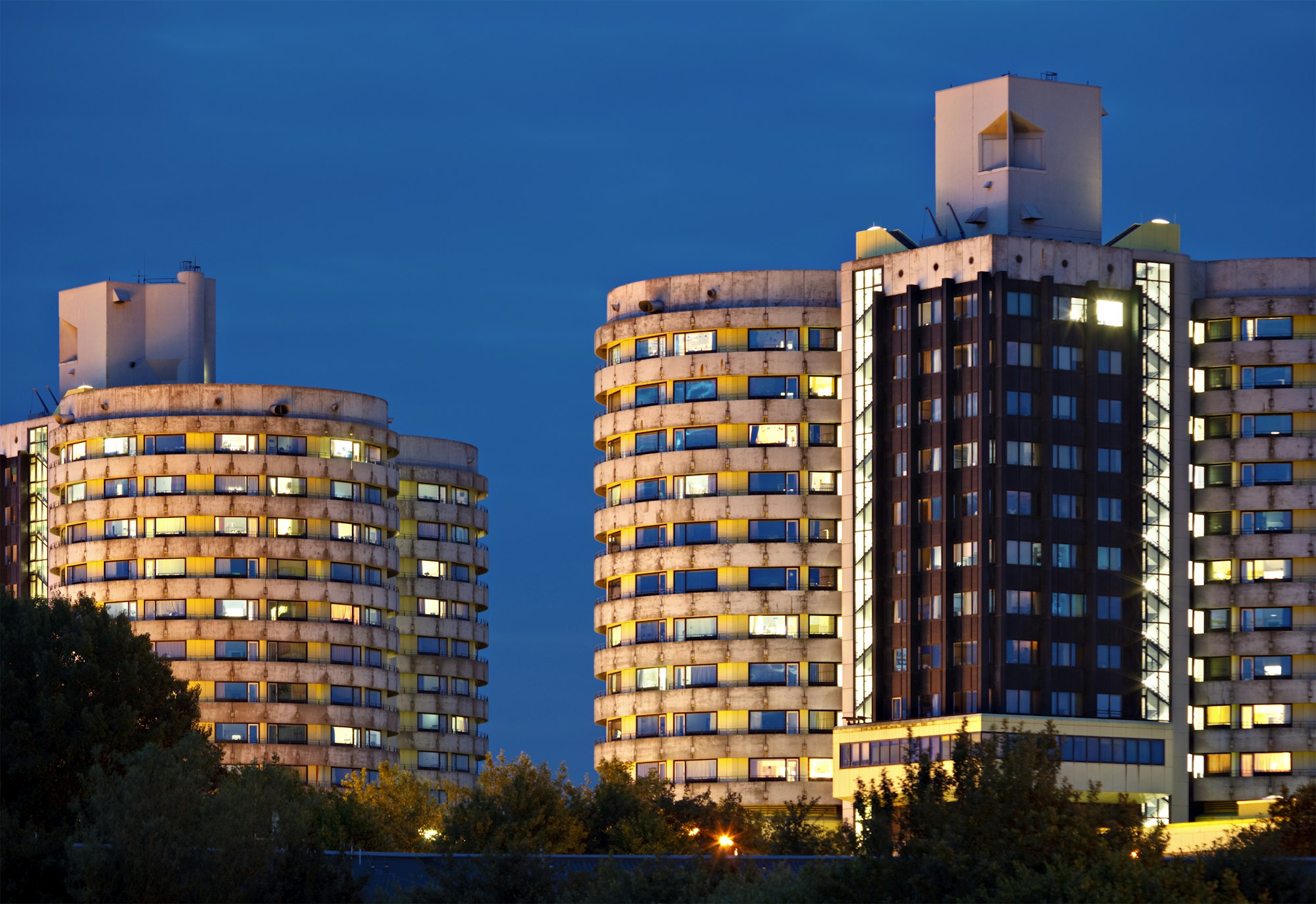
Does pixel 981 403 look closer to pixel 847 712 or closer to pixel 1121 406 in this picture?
pixel 1121 406

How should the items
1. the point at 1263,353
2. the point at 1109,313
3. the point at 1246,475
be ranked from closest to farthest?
the point at 1109,313, the point at 1246,475, the point at 1263,353

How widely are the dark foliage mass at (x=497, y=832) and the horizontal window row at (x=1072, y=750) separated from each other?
1959 cm

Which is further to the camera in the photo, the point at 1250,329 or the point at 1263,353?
the point at 1250,329

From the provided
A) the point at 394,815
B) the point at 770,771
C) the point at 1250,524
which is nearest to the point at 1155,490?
the point at 1250,524

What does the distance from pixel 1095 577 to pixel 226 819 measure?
92.2 m

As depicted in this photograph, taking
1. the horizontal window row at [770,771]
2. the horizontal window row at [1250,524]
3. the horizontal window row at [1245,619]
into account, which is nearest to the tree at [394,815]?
the horizontal window row at [770,771]

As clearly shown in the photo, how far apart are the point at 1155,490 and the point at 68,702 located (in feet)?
277

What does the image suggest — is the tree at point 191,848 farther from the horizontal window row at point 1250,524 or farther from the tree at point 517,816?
the horizontal window row at point 1250,524

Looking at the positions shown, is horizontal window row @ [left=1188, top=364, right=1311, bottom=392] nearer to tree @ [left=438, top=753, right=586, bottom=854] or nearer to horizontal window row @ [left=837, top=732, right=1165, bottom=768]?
horizontal window row @ [left=837, top=732, right=1165, bottom=768]

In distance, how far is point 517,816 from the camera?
141 metres

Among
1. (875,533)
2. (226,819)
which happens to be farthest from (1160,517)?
(226,819)

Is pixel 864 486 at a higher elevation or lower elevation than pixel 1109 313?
lower

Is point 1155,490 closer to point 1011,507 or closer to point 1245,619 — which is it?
point 1245,619

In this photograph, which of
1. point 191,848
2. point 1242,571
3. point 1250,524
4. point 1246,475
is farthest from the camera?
point 1246,475
